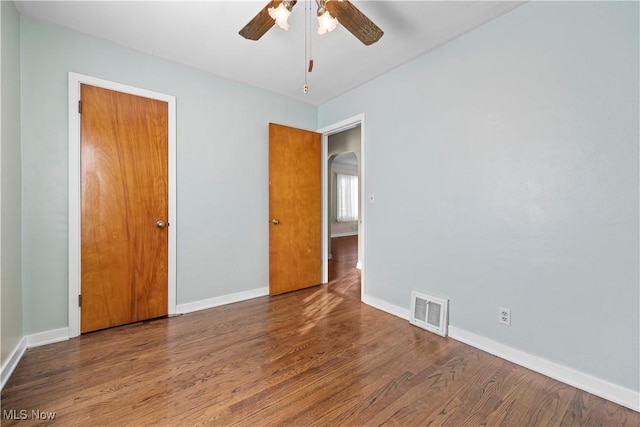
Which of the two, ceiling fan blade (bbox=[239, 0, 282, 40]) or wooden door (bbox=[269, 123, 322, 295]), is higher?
ceiling fan blade (bbox=[239, 0, 282, 40])

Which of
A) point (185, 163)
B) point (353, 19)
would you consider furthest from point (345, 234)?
point (353, 19)

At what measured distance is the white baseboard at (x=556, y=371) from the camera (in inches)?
58.6

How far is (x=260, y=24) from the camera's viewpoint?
1.67 metres

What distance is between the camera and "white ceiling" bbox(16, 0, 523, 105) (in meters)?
1.91

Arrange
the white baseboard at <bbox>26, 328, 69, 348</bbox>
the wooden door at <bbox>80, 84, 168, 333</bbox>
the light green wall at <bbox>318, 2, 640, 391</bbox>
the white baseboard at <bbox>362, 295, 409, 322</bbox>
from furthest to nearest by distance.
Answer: the white baseboard at <bbox>362, 295, 409, 322</bbox> < the wooden door at <bbox>80, 84, 168, 333</bbox> < the white baseboard at <bbox>26, 328, 69, 348</bbox> < the light green wall at <bbox>318, 2, 640, 391</bbox>

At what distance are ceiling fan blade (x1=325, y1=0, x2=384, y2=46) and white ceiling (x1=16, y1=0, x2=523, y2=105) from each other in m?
0.34

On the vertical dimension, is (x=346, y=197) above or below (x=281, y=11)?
below

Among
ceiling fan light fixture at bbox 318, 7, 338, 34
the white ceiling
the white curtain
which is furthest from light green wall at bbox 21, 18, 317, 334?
the white curtain

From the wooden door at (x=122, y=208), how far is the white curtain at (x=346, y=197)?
21.2 ft

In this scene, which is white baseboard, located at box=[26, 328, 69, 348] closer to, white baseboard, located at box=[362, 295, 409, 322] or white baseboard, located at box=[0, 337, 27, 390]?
white baseboard, located at box=[0, 337, 27, 390]

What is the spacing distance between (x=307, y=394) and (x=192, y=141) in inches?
97.0

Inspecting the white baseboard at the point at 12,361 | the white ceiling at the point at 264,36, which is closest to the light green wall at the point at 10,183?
the white baseboard at the point at 12,361

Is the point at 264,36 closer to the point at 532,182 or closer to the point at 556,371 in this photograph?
the point at 532,182

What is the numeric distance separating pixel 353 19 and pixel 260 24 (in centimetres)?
57
